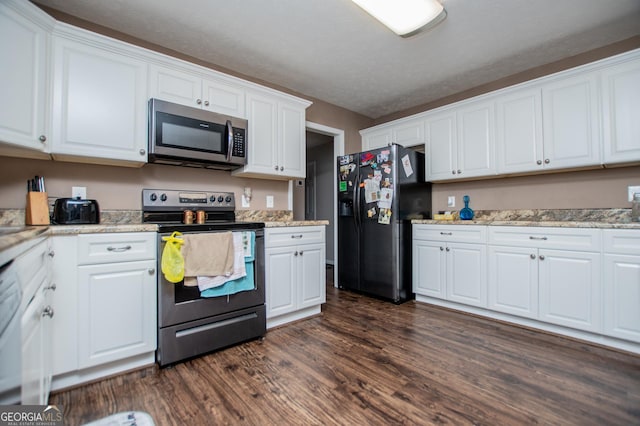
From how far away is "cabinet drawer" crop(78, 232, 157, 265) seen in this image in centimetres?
169

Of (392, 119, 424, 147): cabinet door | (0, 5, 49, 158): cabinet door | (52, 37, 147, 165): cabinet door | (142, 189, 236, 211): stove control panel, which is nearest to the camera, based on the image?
(0, 5, 49, 158): cabinet door

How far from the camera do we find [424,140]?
11.4ft

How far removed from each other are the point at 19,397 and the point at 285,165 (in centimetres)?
242

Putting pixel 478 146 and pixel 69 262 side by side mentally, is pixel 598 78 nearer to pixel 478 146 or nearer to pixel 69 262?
pixel 478 146

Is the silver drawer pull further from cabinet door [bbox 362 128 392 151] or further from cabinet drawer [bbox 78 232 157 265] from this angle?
cabinet door [bbox 362 128 392 151]

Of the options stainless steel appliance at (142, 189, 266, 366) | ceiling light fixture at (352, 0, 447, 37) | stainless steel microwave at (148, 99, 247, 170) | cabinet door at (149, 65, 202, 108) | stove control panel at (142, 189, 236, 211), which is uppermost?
ceiling light fixture at (352, 0, 447, 37)

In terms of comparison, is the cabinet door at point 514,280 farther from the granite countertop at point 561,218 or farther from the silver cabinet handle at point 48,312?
the silver cabinet handle at point 48,312

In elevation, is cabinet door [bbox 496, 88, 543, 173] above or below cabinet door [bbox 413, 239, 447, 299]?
above

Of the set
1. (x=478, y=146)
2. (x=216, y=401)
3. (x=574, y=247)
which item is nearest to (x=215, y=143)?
(x=216, y=401)

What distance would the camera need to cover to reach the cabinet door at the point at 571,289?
2199 millimetres

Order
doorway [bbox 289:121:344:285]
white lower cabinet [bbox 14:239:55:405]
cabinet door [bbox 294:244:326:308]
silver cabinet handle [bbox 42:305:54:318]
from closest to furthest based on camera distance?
white lower cabinet [bbox 14:239:55:405] < silver cabinet handle [bbox 42:305:54:318] < cabinet door [bbox 294:244:326:308] < doorway [bbox 289:121:344:285]

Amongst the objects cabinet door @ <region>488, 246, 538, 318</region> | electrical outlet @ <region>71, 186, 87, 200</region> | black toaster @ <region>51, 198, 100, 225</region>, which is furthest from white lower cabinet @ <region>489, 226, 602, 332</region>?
electrical outlet @ <region>71, 186, 87, 200</region>

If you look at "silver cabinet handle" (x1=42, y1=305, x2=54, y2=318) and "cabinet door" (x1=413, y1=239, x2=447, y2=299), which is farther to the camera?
"cabinet door" (x1=413, y1=239, x2=447, y2=299)

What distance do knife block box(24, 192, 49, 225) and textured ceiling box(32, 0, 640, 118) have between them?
1376mm
